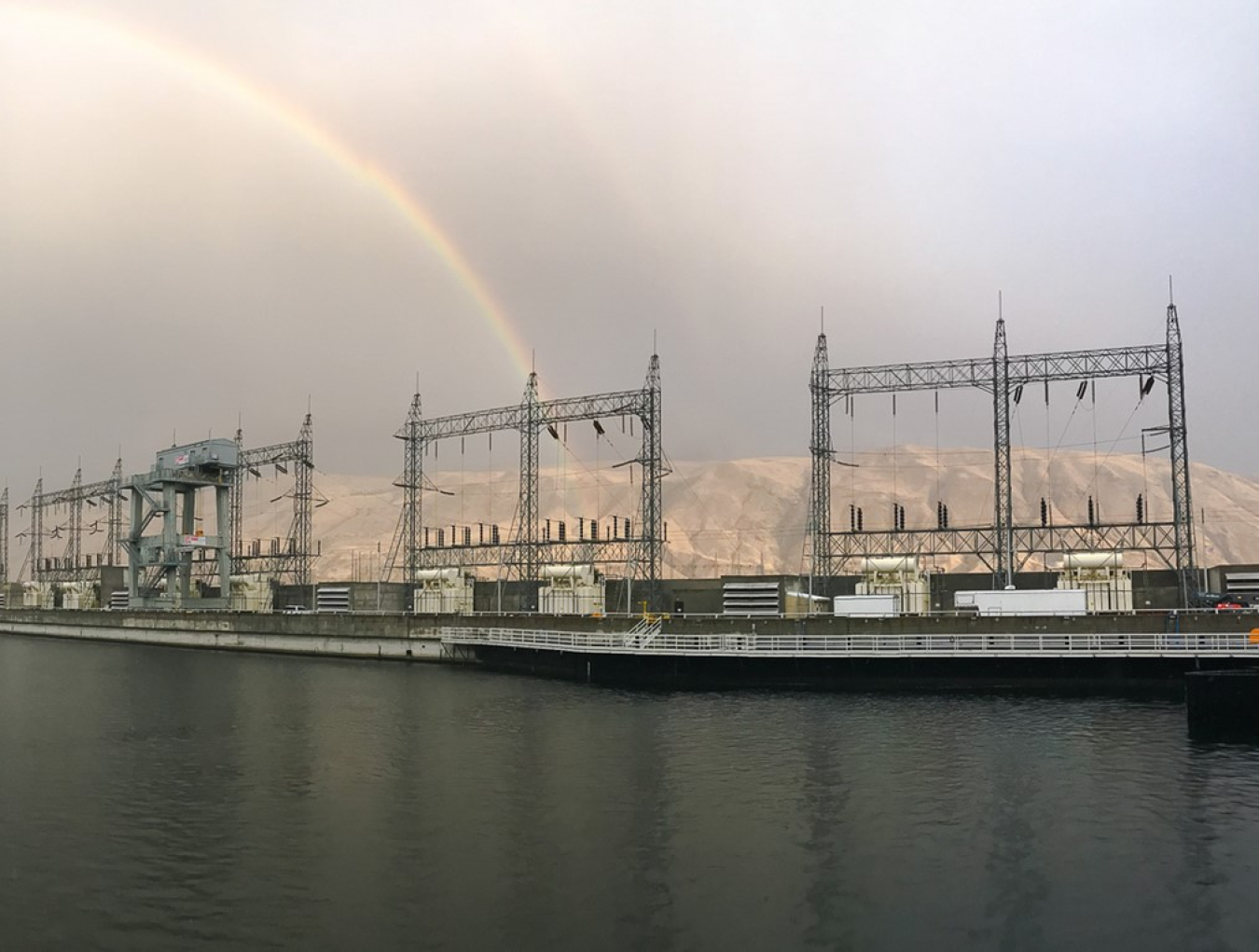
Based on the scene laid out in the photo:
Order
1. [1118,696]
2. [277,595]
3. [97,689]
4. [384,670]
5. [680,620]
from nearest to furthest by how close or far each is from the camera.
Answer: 1. [1118,696]
2. [97,689]
3. [680,620]
4. [384,670]
5. [277,595]

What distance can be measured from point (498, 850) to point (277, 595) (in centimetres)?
10036

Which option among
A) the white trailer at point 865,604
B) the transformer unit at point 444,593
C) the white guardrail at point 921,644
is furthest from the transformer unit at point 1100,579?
the transformer unit at point 444,593

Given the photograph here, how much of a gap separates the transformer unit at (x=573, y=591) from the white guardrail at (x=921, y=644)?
18.3m

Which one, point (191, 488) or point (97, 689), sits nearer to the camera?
point (97, 689)

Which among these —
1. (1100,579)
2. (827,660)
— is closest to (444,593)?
(827,660)

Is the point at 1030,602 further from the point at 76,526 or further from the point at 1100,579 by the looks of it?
the point at 76,526

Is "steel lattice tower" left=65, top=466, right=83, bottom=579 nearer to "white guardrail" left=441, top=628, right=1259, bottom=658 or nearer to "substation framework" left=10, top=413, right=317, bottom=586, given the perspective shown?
"substation framework" left=10, top=413, right=317, bottom=586

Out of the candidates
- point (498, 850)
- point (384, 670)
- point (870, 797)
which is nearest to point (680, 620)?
point (384, 670)

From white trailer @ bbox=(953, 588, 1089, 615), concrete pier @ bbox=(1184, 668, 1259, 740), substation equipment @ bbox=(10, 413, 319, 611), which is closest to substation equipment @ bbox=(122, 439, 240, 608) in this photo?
substation equipment @ bbox=(10, 413, 319, 611)

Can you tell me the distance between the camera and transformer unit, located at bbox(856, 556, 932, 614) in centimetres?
7275

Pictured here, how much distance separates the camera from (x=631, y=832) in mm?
24109

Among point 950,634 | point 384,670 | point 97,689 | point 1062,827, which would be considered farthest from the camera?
point 384,670

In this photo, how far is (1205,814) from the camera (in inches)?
1006

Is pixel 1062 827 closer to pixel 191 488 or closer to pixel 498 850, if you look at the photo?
pixel 498 850
